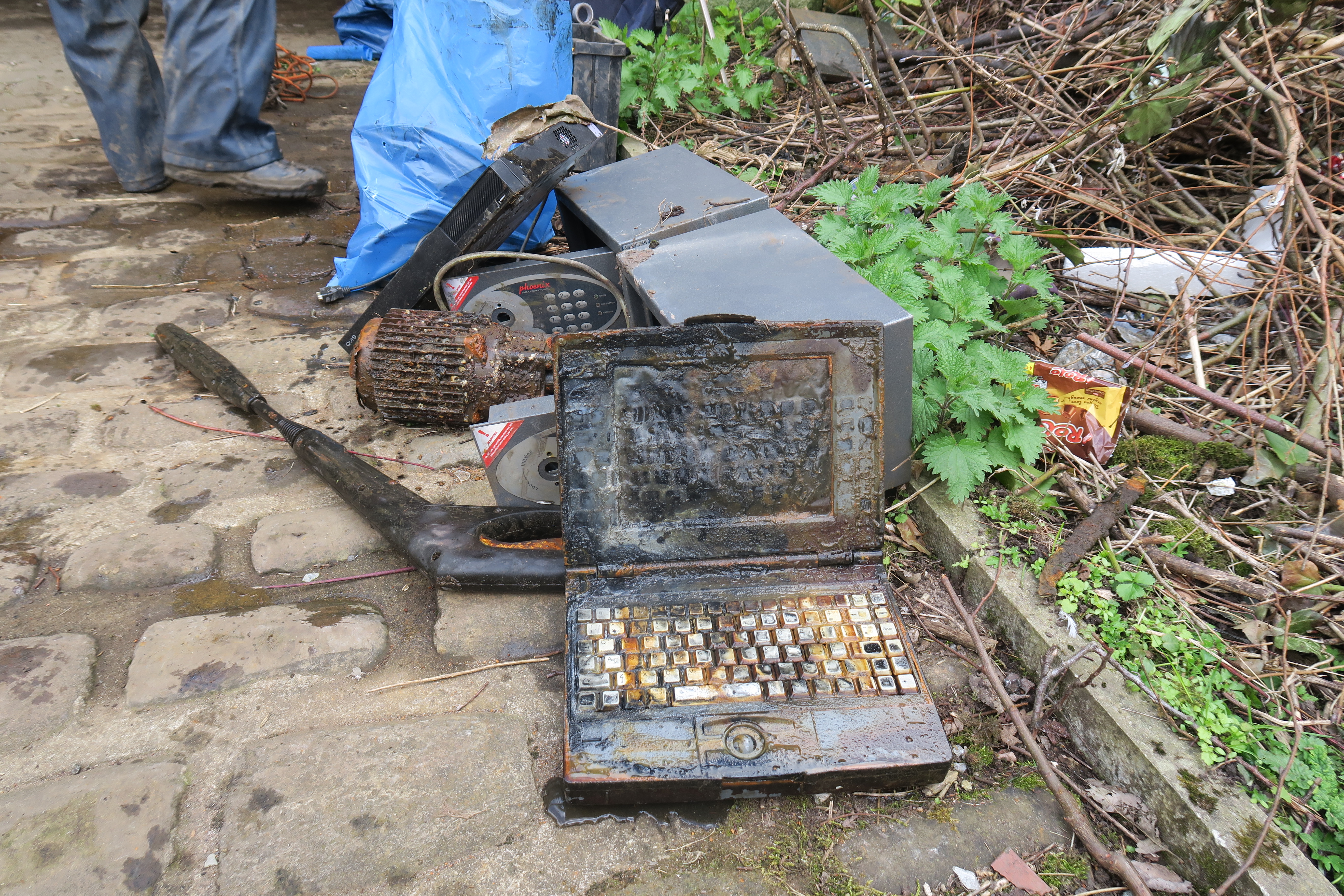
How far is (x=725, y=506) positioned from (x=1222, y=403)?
56.6 inches

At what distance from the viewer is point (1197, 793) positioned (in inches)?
49.2

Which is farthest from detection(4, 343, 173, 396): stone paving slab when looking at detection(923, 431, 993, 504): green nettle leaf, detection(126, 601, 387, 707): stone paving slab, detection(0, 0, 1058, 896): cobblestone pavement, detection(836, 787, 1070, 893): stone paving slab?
detection(836, 787, 1070, 893): stone paving slab

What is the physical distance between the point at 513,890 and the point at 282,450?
174 cm

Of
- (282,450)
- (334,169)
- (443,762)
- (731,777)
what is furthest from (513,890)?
(334,169)

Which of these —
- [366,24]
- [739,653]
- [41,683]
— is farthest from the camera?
[366,24]

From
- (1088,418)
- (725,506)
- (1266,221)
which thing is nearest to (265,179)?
(725,506)

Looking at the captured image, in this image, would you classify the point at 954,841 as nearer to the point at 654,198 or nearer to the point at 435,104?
the point at 654,198

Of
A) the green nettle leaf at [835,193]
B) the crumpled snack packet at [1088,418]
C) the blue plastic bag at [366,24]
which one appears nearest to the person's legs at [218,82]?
the blue plastic bag at [366,24]

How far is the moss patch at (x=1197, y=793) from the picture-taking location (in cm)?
123

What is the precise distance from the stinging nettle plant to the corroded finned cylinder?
3.41 feet

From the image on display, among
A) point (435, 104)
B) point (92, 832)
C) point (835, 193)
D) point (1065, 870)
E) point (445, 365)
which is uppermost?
point (435, 104)

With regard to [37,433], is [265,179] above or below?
above

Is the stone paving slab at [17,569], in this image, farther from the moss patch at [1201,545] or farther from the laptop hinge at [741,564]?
the moss patch at [1201,545]

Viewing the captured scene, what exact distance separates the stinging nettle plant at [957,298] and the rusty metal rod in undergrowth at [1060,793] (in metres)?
0.38
